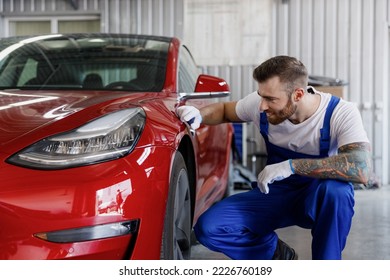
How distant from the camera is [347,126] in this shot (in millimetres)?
2014

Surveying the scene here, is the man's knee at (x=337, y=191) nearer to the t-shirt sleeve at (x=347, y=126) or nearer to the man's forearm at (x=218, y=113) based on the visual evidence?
the t-shirt sleeve at (x=347, y=126)

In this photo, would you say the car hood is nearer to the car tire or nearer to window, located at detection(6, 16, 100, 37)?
the car tire

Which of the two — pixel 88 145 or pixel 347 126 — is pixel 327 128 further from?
pixel 88 145

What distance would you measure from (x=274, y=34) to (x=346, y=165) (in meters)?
5.74

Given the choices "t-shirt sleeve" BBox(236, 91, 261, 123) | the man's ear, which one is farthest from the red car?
the man's ear

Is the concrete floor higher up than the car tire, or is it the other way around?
the car tire

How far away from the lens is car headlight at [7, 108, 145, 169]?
1496mm

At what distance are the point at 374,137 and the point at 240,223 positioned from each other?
5471mm

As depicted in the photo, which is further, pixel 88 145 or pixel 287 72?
pixel 287 72

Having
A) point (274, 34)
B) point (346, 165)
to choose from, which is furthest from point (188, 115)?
point (274, 34)

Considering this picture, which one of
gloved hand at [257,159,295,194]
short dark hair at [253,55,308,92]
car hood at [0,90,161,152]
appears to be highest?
short dark hair at [253,55,308,92]

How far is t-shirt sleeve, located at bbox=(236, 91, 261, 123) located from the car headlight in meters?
0.78

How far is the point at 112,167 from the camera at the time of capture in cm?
153

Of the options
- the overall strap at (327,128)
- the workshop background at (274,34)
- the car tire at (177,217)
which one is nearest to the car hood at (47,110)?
the car tire at (177,217)
